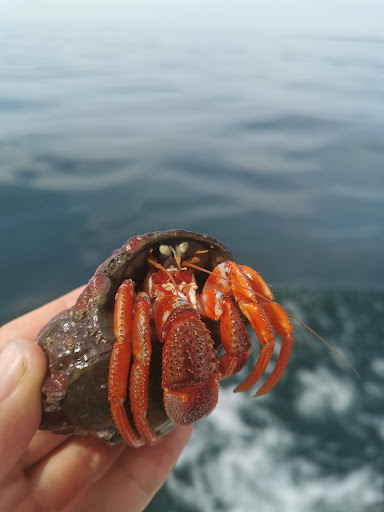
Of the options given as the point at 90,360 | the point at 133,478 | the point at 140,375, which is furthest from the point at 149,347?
the point at 133,478

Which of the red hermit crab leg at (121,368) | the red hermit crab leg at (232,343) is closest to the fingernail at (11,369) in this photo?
the red hermit crab leg at (121,368)

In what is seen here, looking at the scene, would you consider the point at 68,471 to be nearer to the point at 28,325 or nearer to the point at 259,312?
the point at 28,325

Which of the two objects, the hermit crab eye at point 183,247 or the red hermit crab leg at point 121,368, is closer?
the red hermit crab leg at point 121,368

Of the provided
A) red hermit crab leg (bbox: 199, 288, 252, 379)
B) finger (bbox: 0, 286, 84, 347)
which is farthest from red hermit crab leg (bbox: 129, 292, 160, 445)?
finger (bbox: 0, 286, 84, 347)

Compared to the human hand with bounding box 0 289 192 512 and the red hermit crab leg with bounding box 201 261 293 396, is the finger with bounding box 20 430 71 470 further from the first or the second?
the red hermit crab leg with bounding box 201 261 293 396

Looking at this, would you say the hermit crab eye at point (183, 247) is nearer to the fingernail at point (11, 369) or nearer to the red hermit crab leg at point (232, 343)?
the red hermit crab leg at point (232, 343)

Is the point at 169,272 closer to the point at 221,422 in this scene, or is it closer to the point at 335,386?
the point at 221,422

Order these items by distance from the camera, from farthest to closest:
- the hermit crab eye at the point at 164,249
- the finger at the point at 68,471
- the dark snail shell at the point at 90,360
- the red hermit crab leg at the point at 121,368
Result: the finger at the point at 68,471 → the hermit crab eye at the point at 164,249 → the dark snail shell at the point at 90,360 → the red hermit crab leg at the point at 121,368

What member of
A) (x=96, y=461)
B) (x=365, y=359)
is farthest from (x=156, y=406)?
(x=365, y=359)
